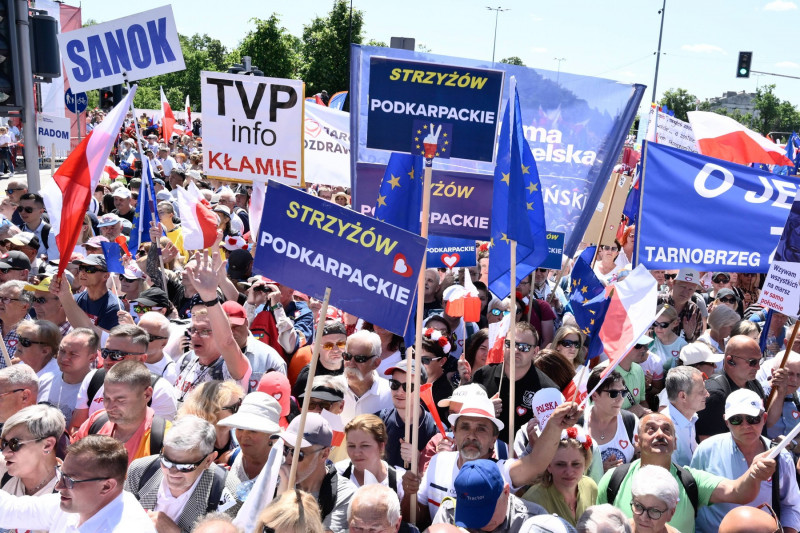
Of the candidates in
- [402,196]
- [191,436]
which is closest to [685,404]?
[402,196]

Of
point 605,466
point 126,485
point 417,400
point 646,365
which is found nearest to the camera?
point 126,485

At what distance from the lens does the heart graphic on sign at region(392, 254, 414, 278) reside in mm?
4188

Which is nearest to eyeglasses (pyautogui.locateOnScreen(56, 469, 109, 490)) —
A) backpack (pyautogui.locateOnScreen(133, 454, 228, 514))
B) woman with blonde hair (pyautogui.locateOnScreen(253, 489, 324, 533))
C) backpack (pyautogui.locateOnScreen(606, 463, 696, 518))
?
backpack (pyautogui.locateOnScreen(133, 454, 228, 514))

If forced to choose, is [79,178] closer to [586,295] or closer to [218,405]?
[218,405]

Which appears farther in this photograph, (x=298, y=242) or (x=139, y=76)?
(x=139, y=76)

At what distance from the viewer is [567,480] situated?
4.19 meters

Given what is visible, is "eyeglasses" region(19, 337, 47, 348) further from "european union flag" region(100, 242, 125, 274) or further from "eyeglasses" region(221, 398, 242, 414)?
"eyeglasses" region(221, 398, 242, 414)

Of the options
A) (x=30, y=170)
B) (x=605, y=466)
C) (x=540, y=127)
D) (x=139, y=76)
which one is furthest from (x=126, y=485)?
(x=30, y=170)

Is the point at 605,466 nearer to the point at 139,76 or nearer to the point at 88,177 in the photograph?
the point at 88,177

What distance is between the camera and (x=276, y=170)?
24.5 ft

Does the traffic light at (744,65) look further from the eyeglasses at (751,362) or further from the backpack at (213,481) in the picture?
the backpack at (213,481)

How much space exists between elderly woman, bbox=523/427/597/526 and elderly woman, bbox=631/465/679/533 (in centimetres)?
48

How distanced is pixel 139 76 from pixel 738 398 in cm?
681

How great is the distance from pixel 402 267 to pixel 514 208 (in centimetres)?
154
